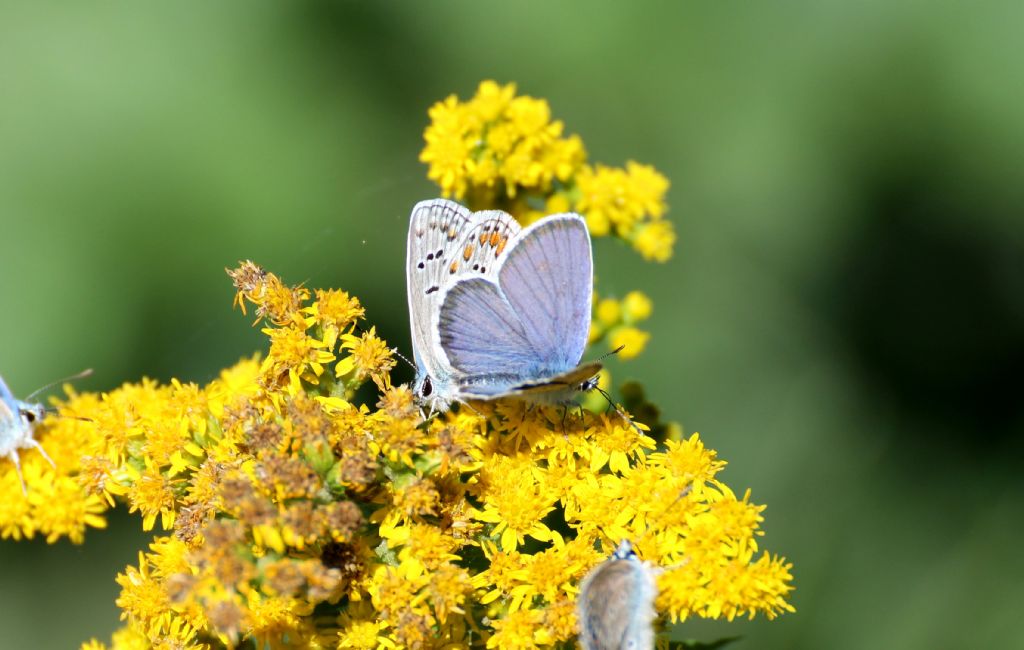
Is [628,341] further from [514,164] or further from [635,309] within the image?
[514,164]

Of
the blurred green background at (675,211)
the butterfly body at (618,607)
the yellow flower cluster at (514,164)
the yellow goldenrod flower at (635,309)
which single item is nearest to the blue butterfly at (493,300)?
the yellow flower cluster at (514,164)

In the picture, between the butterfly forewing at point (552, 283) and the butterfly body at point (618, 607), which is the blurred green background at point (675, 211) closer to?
the butterfly forewing at point (552, 283)

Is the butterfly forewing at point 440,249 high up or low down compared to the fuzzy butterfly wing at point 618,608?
up

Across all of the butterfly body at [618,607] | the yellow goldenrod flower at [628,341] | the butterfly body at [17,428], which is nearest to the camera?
the butterfly body at [618,607]

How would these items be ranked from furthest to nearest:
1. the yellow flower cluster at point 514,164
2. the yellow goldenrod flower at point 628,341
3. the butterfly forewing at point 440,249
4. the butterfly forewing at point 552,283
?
the yellow goldenrod flower at point 628,341 < the yellow flower cluster at point 514,164 < the butterfly forewing at point 440,249 < the butterfly forewing at point 552,283

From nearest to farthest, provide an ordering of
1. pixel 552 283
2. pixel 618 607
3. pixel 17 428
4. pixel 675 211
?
pixel 618 607 < pixel 552 283 < pixel 17 428 < pixel 675 211

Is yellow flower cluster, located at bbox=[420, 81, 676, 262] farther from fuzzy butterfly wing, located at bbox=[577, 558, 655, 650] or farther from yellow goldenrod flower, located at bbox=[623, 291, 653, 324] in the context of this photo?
fuzzy butterfly wing, located at bbox=[577, 558, 655, 650]

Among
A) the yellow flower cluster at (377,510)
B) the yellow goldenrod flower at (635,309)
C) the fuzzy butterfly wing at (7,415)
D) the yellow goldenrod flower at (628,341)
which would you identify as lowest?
the yellow flower cluster at (377,510)

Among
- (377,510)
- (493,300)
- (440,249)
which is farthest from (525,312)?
(377,510)
